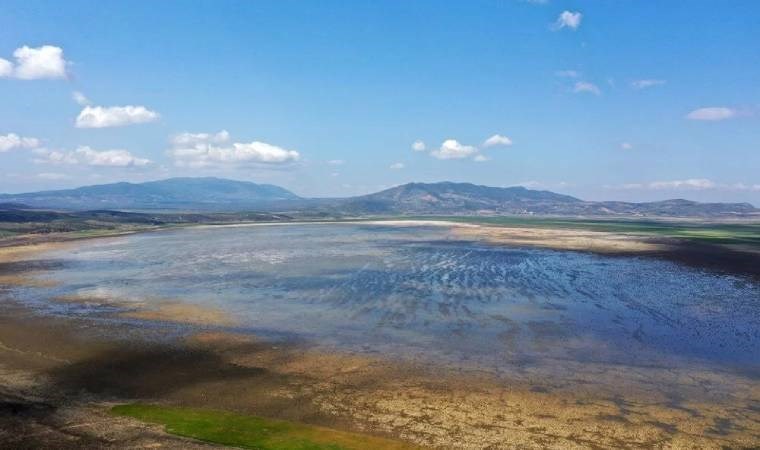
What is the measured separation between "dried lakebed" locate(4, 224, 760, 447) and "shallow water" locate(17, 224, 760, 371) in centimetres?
21

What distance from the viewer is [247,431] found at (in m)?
17.5

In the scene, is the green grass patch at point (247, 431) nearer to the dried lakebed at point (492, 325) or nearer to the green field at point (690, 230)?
the dried lakebed at point (492, 325)

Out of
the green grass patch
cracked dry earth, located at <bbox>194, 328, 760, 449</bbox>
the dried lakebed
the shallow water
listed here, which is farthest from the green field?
the green grass patch

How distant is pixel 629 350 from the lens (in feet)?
92.2

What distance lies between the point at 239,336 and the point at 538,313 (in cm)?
2062

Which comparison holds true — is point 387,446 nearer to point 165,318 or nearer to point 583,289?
point 165,318

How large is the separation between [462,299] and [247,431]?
26.0 m

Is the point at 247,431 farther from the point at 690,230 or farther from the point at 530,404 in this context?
the point at 690,230

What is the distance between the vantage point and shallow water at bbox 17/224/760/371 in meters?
28.6

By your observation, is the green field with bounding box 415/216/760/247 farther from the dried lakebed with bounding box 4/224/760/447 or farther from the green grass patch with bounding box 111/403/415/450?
the green grass patch with bounding box 111/403/415/450

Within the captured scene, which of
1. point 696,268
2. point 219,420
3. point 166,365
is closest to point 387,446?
point 219,420

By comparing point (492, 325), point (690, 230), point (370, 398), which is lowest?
point (370, 398)

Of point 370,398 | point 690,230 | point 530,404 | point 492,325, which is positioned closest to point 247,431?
point 370,398

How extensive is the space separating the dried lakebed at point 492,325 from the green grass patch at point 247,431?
4.71ft
